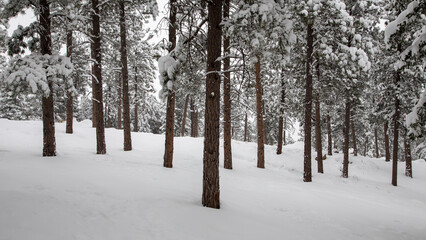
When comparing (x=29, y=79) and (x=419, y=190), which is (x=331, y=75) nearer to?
(x=419, y=190)

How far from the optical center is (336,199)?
10094mm

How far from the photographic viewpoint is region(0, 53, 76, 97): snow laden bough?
7730 mm

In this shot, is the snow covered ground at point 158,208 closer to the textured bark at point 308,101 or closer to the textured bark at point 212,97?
the textured bark at point 212,97

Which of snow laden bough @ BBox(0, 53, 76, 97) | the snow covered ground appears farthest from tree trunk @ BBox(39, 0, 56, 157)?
the snow covered ground

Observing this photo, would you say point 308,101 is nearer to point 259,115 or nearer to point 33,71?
point 259,115

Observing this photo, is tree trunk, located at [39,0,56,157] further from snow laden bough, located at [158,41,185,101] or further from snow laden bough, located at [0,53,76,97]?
snow laden bough, located at [158,41,185,101]

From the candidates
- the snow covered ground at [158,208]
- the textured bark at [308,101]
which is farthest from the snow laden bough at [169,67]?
the textured bark at [308,101]

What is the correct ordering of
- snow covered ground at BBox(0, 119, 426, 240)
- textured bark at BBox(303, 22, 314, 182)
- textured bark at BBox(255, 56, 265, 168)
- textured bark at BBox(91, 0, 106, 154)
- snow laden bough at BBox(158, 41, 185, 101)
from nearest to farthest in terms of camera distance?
snow covered ground at BBox(0, 119, 426, 240) → snow laden bough at BBox(158, 41, 185, 101) → textured bark at BBox(91, 0, 106, 154) → textured bark at BBox(303, 22, 314, 182) → textured bark at BBox(255, 56, 265, 168)

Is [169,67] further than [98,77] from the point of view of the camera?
No

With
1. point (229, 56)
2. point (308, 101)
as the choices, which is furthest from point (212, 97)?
point (308, 101)

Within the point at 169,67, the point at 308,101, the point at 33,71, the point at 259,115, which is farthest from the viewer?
the point at 259,115

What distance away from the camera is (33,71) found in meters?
7.92

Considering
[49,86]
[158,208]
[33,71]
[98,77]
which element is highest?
[98,77]

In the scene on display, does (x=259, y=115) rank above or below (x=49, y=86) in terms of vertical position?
below
